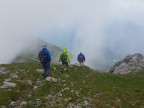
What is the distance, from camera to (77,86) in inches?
1463

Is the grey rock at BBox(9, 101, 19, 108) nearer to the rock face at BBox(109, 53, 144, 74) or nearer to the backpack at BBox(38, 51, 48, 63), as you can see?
the backpack at BBox(38, 51, 48, 63)

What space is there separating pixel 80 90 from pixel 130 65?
35.7 meters

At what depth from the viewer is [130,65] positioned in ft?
227

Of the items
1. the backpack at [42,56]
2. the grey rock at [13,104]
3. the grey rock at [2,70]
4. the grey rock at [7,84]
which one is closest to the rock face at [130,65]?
the backpack at [42,56]

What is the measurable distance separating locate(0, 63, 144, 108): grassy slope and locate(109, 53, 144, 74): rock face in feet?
65.1

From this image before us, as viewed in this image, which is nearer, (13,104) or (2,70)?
(13,104)

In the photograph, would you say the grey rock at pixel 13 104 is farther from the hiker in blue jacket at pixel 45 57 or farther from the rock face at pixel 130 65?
the rock face at pixel 130 65

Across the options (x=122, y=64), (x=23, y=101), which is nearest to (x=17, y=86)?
(x=23, y=101)

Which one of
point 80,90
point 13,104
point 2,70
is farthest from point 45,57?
point 13,104

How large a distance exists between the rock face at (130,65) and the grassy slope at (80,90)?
1986 centimetres

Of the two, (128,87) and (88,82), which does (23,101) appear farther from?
(128,87)

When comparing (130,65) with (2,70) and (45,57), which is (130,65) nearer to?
(2,70)

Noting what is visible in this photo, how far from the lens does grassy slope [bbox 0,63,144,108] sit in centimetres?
3180

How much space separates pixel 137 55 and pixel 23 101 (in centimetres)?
4810
